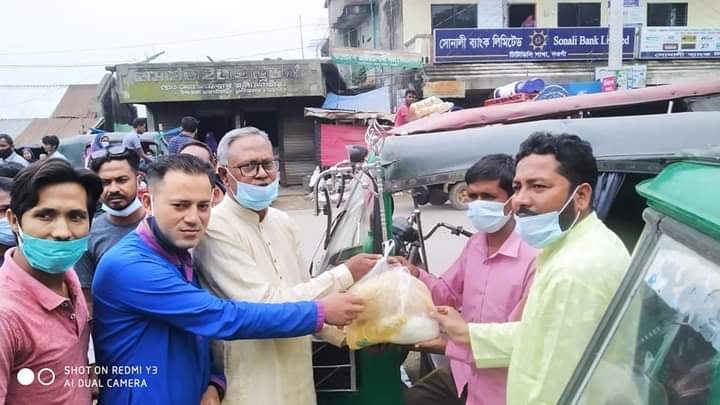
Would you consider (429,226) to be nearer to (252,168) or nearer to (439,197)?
(439,197)

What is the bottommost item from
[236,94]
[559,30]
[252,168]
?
[252,168]

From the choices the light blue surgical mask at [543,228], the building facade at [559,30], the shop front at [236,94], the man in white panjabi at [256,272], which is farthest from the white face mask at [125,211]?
the building facade at [559,30]

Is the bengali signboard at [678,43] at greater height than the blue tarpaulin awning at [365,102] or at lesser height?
greater

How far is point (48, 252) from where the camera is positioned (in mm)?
1604

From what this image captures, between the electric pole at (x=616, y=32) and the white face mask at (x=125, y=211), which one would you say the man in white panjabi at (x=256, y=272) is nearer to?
the white face mask at (x=125, y=211)

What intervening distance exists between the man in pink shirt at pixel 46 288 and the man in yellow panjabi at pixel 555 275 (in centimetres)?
124

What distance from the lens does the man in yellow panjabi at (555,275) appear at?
1475mm

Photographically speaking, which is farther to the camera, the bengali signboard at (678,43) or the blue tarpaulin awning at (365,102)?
the bengali signboard at (678,43)

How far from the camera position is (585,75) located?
20000 millimetres

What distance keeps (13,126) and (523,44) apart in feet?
66.9

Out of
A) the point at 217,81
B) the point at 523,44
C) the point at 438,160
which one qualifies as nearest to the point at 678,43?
the point at 523,44

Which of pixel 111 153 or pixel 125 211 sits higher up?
pixel 111 153

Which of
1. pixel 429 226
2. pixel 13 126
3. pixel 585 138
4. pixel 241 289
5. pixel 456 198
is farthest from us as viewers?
pixel 13 126

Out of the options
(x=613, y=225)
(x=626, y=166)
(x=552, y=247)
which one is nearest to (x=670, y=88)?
(x=613, y=225)
